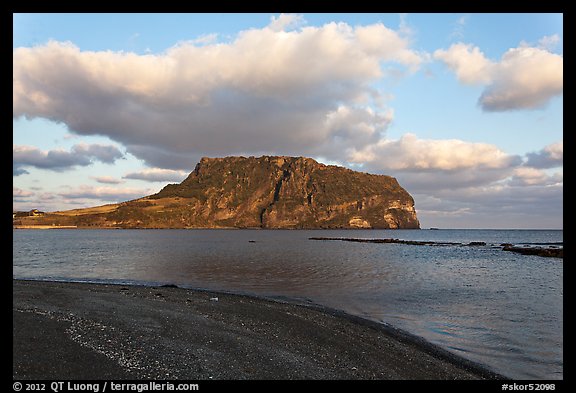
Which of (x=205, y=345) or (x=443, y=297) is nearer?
(x=205, y=345)

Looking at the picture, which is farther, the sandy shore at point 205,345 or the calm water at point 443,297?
the calm water at point 443,297

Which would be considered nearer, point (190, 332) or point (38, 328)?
point (38, 328)

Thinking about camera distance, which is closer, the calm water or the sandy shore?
the sandy shore

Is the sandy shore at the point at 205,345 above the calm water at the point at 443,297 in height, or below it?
above

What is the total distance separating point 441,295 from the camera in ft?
109

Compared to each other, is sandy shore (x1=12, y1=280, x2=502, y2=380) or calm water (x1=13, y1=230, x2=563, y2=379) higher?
sandy shore (x1=12, y1=280, x2=502, y2=380)

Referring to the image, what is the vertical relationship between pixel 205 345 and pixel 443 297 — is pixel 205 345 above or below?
above

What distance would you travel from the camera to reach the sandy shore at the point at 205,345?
36.6 feet

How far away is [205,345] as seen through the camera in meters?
14.0

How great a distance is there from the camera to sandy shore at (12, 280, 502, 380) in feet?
36.6
